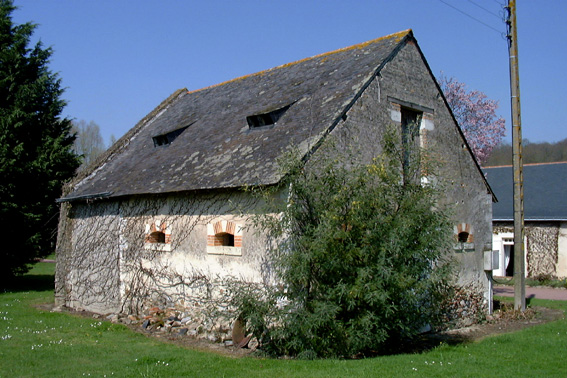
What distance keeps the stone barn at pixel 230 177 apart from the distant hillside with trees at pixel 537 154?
99.3ft

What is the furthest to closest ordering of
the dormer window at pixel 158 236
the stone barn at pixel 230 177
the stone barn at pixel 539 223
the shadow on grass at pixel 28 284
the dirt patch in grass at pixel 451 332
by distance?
the stone barn at pixel 539 223 < the shadow on grass at pixel 28 284 < the dormer window at pixel 158 236 < the stone barn at pixel 230 177 < the dirt patch in grass at pixel 451 332

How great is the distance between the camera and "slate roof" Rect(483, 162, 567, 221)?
75.3ft

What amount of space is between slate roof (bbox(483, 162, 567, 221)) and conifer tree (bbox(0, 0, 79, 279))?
18.3 meters

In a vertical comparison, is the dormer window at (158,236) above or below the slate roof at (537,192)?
below

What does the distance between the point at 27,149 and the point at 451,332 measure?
1488cm

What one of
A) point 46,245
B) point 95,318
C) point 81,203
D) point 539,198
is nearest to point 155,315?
point 95,318

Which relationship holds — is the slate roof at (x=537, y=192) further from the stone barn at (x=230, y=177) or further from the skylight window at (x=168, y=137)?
the skylight window at (x=168, y=137)

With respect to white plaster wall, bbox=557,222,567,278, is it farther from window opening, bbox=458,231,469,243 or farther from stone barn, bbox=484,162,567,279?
window opening, bbox=458,231,469,243

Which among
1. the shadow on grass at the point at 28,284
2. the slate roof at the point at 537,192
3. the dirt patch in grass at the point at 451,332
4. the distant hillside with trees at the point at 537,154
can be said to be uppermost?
the distant hillside with trees at the point at 537,154

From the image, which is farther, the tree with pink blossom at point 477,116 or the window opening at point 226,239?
the tree with pink blossom at point 477,116

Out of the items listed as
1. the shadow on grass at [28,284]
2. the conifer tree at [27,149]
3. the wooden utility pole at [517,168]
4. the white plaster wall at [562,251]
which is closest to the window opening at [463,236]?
the wooden utility pole at [517,168]

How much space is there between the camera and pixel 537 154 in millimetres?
41969

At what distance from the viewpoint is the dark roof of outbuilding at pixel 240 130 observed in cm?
1010

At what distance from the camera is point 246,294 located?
8438 millimetres
